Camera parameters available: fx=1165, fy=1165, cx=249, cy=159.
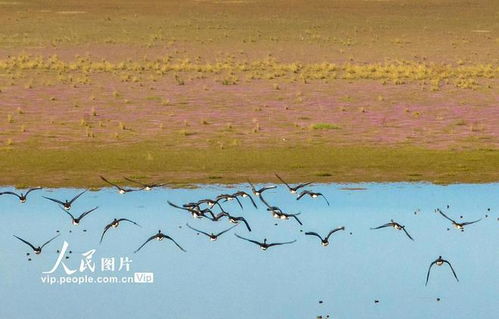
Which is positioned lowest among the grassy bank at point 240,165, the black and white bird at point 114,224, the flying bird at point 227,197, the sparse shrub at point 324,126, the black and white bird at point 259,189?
the black and white bird at point 114,224

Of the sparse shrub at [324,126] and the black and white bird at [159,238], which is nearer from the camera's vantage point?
the black and white bird at [159,238]

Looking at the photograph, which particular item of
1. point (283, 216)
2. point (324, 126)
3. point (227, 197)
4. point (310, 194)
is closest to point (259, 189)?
point (310, 194)

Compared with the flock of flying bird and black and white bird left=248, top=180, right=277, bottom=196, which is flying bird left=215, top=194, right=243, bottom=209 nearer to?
the flock of flying bird

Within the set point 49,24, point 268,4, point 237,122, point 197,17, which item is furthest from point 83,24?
point 237,122

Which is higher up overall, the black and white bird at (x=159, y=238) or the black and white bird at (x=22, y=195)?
the black and white bird at (x=22, y=195)

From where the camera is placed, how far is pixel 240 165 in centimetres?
3172

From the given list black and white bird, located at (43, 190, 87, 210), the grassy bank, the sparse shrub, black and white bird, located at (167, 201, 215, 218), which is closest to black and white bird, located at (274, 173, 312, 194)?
the grassy bank

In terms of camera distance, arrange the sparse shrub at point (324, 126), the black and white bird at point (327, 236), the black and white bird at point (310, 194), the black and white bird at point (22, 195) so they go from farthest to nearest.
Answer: the sparse shrub at point (324, 126), the black and white bird at point (310, 194), the black and white bird at point (22, 195), the black and white bird at point (327, 236)

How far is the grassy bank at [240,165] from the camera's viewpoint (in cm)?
2986

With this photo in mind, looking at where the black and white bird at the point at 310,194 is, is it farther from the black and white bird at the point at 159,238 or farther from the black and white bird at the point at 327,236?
the black and white bird at the point at 159,238

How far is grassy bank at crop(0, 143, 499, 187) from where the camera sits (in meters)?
29.9

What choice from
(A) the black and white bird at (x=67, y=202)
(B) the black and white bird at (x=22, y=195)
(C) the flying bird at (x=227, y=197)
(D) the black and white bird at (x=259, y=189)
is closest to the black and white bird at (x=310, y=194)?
(D) the black and white bird at (x=259, y=189)

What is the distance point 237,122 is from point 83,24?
5094 cm

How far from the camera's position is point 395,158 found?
3297 centimetres
